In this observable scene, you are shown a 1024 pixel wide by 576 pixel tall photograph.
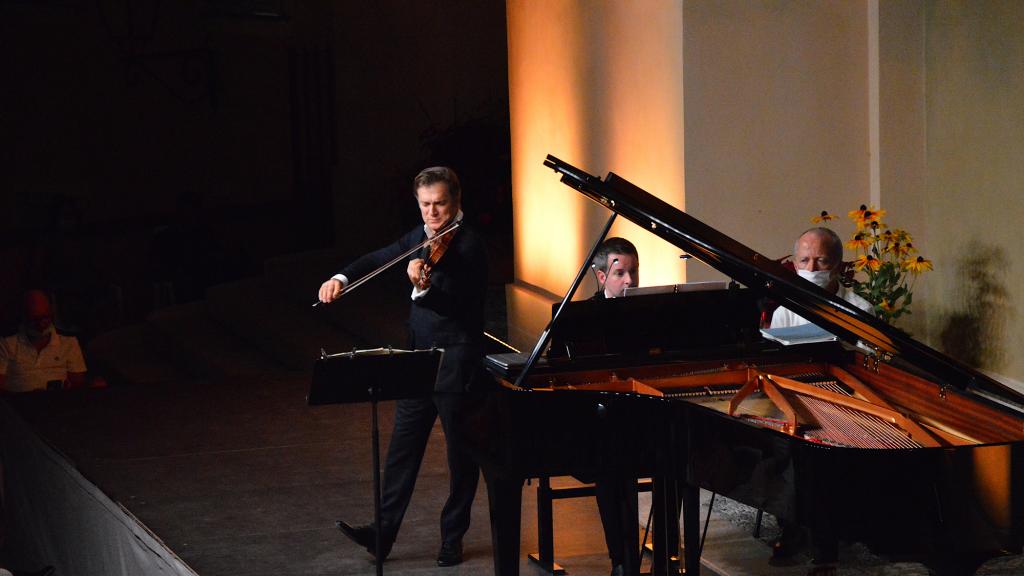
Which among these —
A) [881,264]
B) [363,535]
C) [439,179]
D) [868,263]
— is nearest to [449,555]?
[363,535]

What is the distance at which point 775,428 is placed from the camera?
12.4 ft

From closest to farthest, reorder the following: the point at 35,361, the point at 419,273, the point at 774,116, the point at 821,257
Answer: the point at 419,273, the point at 821,257, the point at 774,116, the point at 35,361

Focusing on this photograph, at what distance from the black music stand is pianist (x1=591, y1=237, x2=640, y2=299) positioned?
0.74 meters

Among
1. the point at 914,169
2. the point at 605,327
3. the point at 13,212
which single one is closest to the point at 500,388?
the point at 605,327

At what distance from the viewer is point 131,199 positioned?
12.6m

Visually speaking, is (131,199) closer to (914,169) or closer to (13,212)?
(13,212)

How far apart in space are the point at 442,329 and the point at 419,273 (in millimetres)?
275

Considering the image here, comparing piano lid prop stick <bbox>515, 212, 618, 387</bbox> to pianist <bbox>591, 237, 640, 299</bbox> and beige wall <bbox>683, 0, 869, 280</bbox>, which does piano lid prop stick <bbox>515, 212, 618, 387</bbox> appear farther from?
beige wall <bbox>683, 0, 869, 280</bbox>

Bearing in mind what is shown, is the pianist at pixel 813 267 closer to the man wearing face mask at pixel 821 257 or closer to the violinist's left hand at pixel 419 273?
the man wearing face mask at pixel 821 257

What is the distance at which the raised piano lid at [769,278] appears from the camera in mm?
3584

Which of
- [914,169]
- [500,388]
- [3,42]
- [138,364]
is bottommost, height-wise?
[138,364]

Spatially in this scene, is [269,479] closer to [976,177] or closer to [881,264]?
[881,264]

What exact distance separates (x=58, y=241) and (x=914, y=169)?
6.93m

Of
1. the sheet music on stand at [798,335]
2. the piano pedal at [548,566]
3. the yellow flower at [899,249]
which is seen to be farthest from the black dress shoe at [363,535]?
the yellow flower at [899,249]
